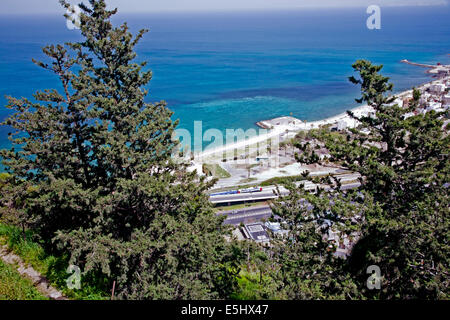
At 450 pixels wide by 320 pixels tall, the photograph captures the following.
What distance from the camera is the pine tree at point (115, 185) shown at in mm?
9312

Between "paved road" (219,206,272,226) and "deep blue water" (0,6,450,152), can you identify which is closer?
"paved road" (219,206,272,226)

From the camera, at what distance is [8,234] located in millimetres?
11273

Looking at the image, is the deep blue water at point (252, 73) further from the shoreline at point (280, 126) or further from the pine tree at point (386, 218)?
the pine tree at point (386, 218)

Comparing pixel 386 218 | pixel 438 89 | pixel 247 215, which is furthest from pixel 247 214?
pixel 438 89

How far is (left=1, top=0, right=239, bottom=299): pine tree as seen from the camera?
30.6 feet

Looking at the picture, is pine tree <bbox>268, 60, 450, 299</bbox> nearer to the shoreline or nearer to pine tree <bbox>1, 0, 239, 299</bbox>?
pine tree <bbox>1, 0, 239, 299</bbox>

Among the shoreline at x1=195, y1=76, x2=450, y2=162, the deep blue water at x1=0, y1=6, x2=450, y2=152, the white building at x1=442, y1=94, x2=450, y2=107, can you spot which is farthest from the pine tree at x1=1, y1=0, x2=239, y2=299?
the white building at x1=442, y1=94, x2=450, y2=107

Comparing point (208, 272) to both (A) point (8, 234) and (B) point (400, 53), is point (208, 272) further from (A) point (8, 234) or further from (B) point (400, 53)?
(B) point (400, 53)

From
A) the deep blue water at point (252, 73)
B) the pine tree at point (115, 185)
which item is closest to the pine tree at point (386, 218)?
the pine tree at point (115, 185)

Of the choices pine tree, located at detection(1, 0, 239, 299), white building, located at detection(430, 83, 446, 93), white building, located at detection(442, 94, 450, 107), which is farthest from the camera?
white building, located at detection(430, 83, 446, 93)

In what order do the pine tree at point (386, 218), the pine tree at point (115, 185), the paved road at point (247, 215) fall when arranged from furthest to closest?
1. the paved road at point (247, 215)
2. the pine tree at point (115, 185)
3. the pine tree at point (386, 218)

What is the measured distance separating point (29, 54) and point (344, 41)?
148m

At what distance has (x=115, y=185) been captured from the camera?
11008 millimetres

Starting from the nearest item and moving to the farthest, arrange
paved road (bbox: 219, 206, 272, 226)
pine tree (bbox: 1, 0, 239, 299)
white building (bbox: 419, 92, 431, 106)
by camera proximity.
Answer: pine tree (bbox: 1, 0, 239, 299), paved road (bbox: 219, 206, 272, 226), white building (bbox: 419, 92, 431, 106)
